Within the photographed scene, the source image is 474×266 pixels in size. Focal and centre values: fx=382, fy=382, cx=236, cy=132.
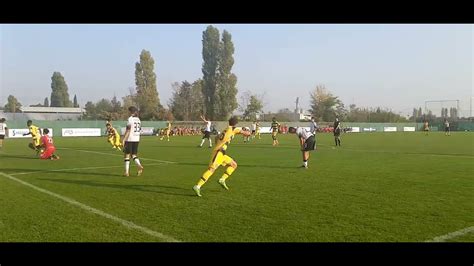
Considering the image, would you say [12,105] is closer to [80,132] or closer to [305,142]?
[80,132]

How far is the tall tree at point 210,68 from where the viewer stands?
72.4m

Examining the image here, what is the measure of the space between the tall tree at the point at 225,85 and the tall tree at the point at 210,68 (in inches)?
30.7

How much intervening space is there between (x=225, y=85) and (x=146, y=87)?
53.8ft

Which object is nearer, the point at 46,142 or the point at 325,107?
the point at 46,142

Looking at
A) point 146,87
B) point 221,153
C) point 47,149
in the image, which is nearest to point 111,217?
point 221,153

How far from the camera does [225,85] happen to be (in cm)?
7200

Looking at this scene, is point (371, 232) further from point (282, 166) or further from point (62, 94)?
point (62, 94)

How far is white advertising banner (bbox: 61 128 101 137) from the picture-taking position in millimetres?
45628

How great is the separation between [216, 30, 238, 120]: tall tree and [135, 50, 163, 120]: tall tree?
472 inches

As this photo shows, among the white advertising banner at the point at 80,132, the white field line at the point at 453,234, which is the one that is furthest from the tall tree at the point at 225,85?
the white field line at the point at 453,234

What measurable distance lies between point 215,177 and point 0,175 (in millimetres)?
6717

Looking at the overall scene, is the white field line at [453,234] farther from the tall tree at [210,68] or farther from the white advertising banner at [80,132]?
the tall tree at [210,68]
